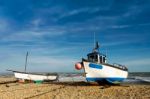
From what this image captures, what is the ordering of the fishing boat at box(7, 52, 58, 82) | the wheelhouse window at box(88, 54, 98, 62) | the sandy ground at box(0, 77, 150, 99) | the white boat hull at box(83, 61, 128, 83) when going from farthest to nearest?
the fishing boat at box(7, 52, 58, 82), the wheelhouse window at box(88, 54, 98, 62), the white boat hull at box(83, 61, 128, 83), the sandy ground at box(0, 77, 150, 99)

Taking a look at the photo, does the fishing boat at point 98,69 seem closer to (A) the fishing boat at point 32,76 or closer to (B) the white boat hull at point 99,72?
(B) the white boat hull at point 99,72

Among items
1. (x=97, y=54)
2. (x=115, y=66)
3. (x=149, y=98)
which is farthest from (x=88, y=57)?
(x=149, y=98)

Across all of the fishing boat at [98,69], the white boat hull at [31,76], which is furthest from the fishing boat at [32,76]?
the fishing boat at [98,69]

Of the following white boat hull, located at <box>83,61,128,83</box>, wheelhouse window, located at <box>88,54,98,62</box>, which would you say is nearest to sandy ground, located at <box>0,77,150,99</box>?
white boat hull, located at <box>83,61,128,83</box>

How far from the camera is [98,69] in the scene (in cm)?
2788

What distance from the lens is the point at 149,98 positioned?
17.2 metres

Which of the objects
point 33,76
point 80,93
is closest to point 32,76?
point 33,76

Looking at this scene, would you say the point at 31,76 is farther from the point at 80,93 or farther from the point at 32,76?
the point at 80,93

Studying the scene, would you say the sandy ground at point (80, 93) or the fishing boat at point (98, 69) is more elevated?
the fishing boat at point (98, 69)

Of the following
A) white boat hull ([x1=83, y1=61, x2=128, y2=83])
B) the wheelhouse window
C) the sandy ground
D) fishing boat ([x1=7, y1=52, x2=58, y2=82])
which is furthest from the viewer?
fishing boat ([x1=7, y1=52, x2=58, y2=82])

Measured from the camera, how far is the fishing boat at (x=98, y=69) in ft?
91.5

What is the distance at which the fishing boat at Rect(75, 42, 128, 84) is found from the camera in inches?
1097

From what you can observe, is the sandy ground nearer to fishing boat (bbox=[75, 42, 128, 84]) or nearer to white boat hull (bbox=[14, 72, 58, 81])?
fishing boat (bbox=[75, 42, 128, 84])

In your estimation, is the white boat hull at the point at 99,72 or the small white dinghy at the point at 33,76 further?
the small white dinghy at the point at 33,76
